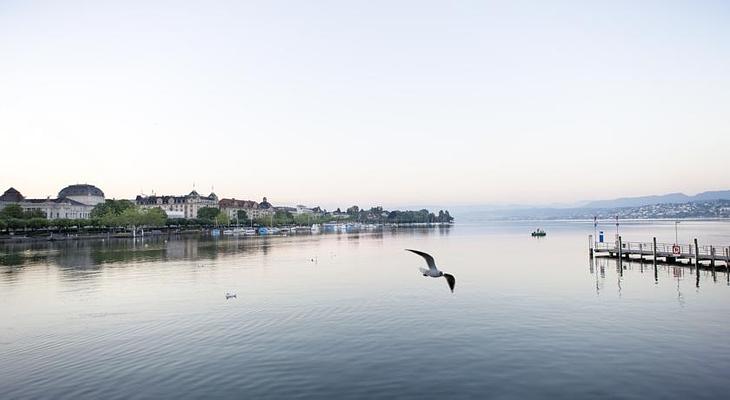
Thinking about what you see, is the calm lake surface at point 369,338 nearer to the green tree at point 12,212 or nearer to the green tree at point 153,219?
the green tree at point 12,212

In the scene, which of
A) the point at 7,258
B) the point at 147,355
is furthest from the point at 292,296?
the point at 7,258

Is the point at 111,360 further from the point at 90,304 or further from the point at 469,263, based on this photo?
the point at 469,263

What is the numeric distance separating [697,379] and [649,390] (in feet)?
9.77

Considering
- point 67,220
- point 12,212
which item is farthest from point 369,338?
point 12,212

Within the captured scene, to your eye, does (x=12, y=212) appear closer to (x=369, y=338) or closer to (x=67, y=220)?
(x=67, y=220)

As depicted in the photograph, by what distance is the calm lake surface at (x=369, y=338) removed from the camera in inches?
797

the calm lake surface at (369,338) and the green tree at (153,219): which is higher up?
the green tree at (153,219)

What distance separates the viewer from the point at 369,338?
27.6 m

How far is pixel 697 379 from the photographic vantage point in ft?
68.1

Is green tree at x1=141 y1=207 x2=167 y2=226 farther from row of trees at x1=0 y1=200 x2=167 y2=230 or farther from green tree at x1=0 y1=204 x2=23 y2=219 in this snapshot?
green tree at x1=0 y1=204 x2=23 y2=219

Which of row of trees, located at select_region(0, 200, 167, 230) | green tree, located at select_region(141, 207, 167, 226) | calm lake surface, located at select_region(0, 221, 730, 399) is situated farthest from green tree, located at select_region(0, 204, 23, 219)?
calm lake surface, located at select_region(0, 221, 730, 399)

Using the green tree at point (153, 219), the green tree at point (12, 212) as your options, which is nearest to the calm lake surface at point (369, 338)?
A: the green tree at point (12, 212)

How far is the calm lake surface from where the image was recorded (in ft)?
66.4

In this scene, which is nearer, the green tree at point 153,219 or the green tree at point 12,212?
the green tree at point 12,212
